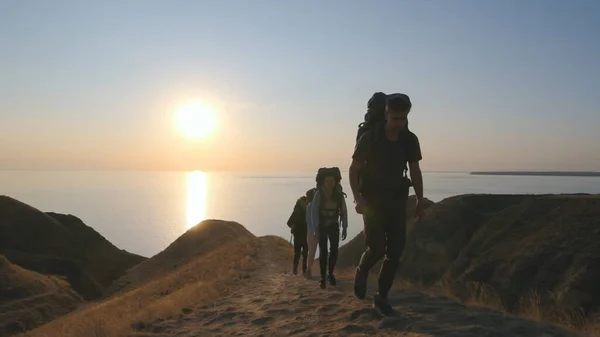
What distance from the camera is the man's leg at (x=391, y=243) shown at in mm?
5562

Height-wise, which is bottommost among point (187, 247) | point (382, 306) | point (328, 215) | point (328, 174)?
point (187, 247)

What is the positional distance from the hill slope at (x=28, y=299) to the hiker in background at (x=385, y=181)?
30.6 meters

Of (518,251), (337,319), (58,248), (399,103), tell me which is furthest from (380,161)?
(58,248)

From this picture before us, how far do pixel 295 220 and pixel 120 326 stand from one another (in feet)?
23.1

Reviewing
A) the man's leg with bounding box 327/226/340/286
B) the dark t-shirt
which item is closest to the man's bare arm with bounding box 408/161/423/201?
the dark t-shirt

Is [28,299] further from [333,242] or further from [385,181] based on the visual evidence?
[385,181]

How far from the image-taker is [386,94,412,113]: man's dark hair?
5.36 metres

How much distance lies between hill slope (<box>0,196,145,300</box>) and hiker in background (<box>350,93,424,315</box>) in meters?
54.0

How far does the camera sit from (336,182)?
31.3ft

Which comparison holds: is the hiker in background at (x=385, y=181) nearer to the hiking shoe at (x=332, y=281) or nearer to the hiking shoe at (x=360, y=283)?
the hiking shoe at (x=360, y=283)

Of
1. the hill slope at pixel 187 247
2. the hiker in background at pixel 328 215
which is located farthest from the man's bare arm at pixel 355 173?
the hill slope at pixel 187 247

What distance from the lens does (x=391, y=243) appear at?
5.64 metres

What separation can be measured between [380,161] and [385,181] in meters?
0.25

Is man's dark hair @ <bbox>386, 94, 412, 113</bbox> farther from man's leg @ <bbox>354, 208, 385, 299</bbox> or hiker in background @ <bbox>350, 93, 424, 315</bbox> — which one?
man's leg @ <bbox>354, 208, 385, 299</bbox>
